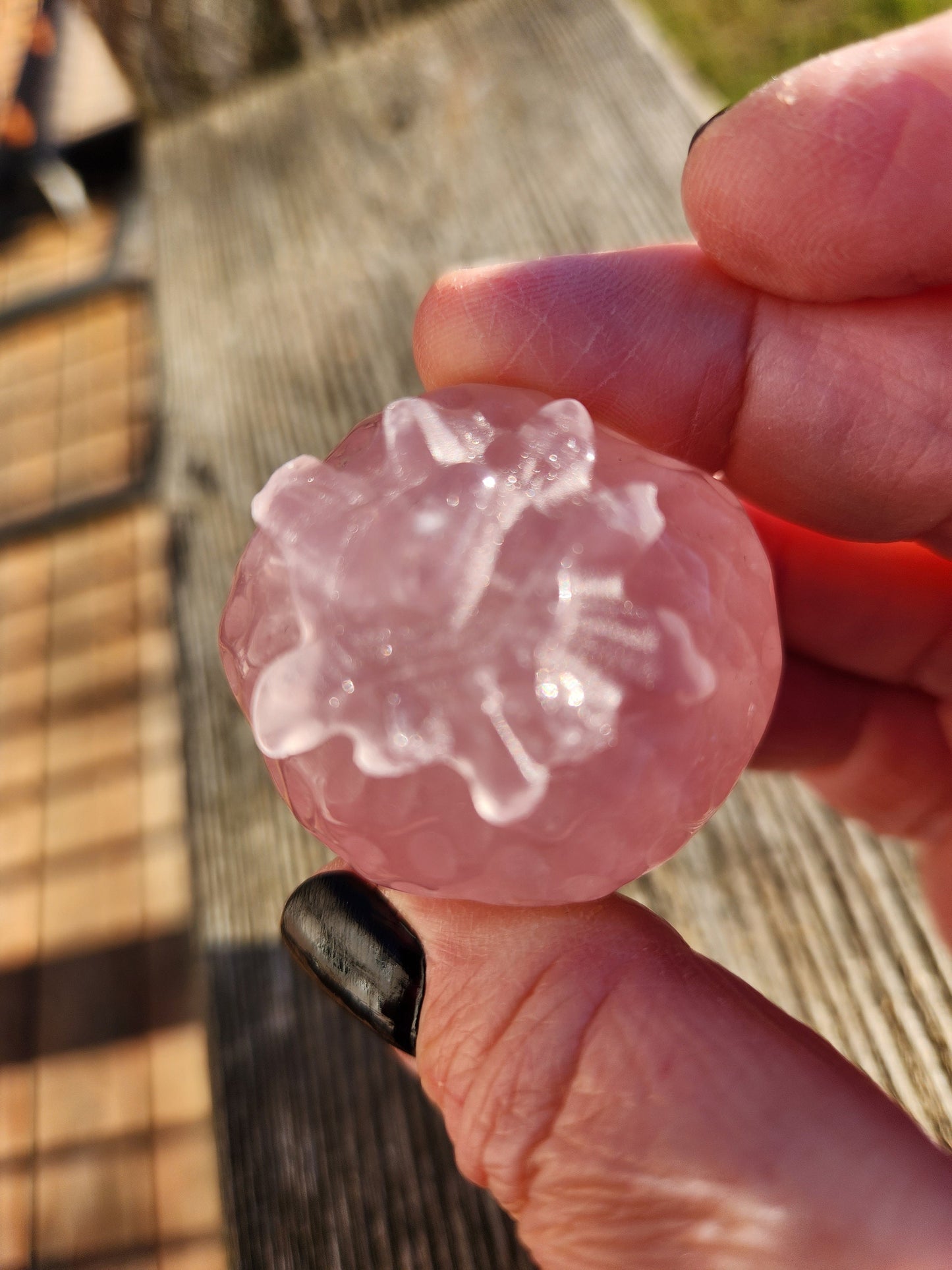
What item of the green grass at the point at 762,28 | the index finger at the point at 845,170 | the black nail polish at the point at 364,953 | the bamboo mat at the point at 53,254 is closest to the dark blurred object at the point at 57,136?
the bamboo mat at the point at 53,254

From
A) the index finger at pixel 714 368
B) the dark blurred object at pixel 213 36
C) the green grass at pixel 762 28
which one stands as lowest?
the green grass at pixel 762 28

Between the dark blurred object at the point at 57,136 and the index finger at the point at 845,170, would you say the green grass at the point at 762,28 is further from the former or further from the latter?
the index finger at the point at 845,170

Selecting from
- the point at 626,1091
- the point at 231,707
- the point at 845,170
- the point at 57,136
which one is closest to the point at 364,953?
the point at 626,1091

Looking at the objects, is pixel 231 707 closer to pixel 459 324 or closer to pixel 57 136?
pixel 459 324

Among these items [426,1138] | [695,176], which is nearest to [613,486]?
[695,176]

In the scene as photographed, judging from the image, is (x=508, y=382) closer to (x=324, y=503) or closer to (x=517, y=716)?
(x=324, y=503)

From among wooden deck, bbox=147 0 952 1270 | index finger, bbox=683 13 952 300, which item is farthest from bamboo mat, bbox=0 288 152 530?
index finger, bbox=683 13 952 300
